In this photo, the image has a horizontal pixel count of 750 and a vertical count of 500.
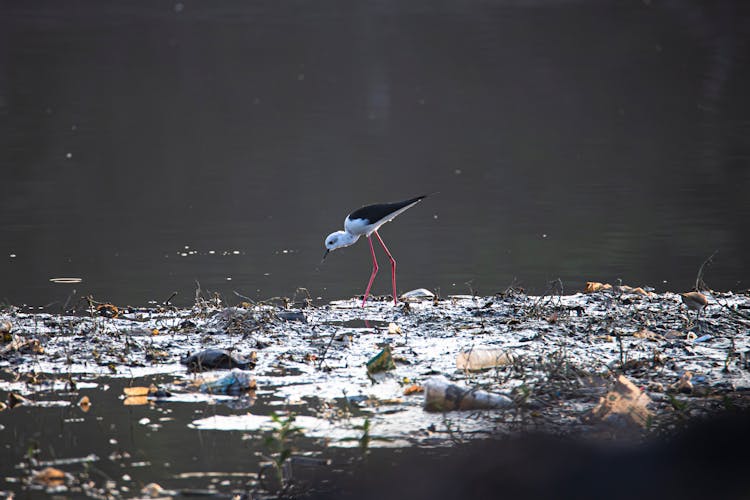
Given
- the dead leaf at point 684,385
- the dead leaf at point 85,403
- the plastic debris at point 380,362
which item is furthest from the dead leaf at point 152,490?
the dead leaf at point 684,385

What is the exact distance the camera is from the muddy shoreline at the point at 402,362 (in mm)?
5270

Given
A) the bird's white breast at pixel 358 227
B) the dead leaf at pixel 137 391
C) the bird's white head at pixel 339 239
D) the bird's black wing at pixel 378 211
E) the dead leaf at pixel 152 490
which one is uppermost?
the bird's black wing at pixel 378 211

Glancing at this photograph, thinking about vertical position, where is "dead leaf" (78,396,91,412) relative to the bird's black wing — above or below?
below

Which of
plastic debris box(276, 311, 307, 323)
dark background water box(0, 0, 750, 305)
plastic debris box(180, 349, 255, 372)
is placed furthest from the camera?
dark background water box(0, 0, 750, 305)

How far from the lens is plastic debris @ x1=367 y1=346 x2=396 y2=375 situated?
625 cm

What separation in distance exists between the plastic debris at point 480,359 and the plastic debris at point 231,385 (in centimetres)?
123

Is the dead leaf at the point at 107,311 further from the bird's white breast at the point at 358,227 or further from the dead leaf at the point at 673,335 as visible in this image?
the dead leaf at the point at 673,335

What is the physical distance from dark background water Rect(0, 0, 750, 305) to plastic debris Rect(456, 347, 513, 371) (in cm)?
290

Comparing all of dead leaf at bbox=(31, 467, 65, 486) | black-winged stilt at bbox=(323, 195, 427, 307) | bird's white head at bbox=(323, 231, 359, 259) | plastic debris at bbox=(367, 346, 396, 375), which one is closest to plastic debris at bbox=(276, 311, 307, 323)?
plastic debris at bbox=(367, 346, 396, 375)

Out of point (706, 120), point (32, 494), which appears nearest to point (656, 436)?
point (32, 494)

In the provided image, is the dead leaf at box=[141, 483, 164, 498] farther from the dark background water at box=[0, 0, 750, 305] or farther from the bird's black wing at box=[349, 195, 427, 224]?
the bird's black wing at box=[349, 195, 427, 224]

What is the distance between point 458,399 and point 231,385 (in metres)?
1.31

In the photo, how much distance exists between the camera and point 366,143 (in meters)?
20.4

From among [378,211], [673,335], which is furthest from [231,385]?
[378,211]
